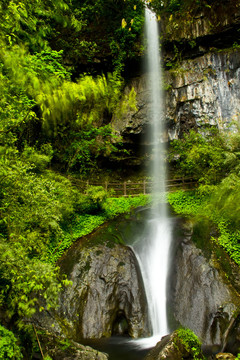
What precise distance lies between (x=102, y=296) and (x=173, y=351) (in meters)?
2.93

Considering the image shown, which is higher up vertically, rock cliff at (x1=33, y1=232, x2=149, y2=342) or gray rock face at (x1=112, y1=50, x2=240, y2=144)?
gray rock face at (x1=112, y1=50, x2=240, y2=144)

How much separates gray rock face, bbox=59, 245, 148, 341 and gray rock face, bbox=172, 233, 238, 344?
1.11 m

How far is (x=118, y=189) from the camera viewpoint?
1509 centimetres

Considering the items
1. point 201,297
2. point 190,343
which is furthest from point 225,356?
point 201,297

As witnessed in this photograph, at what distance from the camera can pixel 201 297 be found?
7.34 meters

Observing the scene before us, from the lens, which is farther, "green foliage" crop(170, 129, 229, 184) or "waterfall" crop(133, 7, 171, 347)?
"green foliage" crop(170, 129, 229, 184)

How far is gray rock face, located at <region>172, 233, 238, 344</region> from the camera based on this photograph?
6.68m

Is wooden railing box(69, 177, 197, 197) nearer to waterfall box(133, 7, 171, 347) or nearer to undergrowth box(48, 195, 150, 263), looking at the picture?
waterfall box(133, 7, 171, 347)

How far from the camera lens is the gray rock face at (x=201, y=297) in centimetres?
668

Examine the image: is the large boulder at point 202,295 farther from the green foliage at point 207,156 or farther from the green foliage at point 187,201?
the green foliage at point 207,156

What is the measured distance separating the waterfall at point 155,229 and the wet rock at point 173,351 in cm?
126

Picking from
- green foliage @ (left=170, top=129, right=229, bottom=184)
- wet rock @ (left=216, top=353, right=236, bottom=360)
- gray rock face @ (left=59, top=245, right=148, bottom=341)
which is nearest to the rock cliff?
gray rock face @ (left=59, top=245, right=148, bottom=341)

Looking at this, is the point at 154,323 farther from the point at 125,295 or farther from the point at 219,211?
the point at 219,211

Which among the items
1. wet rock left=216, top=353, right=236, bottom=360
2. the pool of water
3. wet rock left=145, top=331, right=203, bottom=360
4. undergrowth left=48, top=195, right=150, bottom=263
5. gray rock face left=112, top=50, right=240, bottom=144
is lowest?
the pool of water
